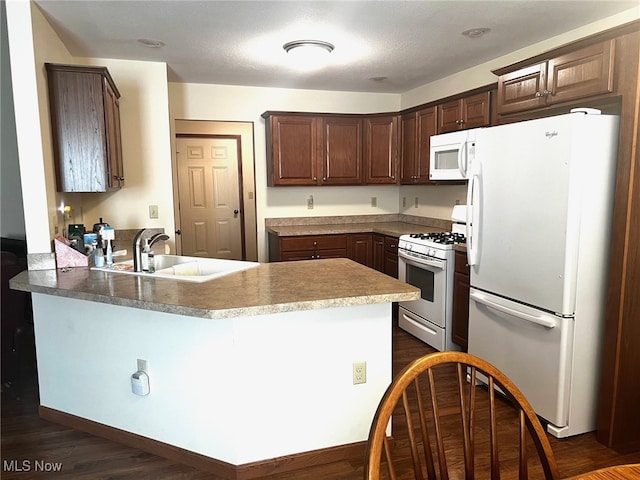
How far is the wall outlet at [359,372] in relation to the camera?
2213mm

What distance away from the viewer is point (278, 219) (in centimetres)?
505

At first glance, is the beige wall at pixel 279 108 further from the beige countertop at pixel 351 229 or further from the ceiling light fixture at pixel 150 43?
the ceiling light fixture at pixel 150 43

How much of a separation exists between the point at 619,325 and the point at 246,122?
3.85 meters

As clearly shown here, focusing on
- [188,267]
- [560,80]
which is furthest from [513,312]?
[188,267]

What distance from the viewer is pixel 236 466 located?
209 cm

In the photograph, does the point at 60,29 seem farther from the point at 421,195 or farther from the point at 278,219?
the point at 421,195

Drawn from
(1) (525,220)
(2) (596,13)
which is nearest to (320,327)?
(1) (525,220)

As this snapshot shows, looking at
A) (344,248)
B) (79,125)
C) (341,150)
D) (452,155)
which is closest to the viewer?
(79,125)

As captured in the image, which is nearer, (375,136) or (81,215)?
(81,215)

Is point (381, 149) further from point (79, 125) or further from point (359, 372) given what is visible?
point (359, 372)

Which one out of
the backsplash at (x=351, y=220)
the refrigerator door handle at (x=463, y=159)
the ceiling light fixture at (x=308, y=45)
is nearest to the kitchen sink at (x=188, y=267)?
the ceiling light fixture at (x=308, y=45)

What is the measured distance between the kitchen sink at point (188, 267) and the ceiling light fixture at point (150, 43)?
1.57 metres

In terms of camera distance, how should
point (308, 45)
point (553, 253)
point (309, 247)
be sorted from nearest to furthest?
point (553, 253)
point (308, 45)
point (309, 247)

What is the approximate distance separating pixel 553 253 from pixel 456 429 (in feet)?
3.68
